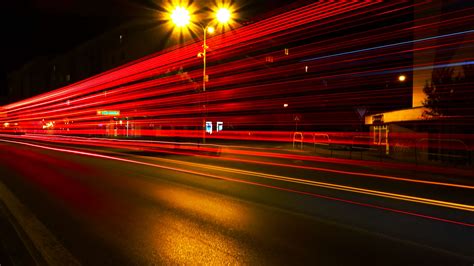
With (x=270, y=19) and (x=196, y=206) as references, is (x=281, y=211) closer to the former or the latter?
(x=196, y=206)

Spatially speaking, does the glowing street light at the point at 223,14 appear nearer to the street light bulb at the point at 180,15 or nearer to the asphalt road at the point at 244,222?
the street light bulb at the point at 180,15

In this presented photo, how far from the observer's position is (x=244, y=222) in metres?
5.86

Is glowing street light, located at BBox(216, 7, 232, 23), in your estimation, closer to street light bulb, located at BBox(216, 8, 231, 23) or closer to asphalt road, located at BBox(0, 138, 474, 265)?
street light bulb, located at BBox(216, 8, 231, 23)

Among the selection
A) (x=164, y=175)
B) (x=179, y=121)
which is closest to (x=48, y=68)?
(x=179, y=121)

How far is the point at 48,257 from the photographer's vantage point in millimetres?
4191

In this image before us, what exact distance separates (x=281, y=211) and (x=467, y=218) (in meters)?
3.18

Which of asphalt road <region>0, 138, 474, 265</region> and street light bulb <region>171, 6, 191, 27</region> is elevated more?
street light bulb <region>171, 6, 191, 27</region>

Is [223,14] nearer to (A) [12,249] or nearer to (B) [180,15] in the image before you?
(B) [180,15]

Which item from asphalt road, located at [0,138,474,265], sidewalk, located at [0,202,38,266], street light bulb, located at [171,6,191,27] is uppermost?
street light bulb, located at [171,6,191,27]

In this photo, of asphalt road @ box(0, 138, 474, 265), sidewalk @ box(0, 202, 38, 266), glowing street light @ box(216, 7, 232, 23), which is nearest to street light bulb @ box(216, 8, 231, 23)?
glowing street light @ box(216, 7, 232, 23)

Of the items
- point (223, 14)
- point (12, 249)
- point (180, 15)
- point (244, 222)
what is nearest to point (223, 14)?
point (223, 14)

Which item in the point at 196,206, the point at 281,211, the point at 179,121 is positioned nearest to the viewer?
the point at 281,211

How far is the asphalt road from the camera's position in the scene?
4402 mm

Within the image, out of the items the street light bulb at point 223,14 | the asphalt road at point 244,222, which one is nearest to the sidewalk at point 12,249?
the asphalt road at point 244,222
